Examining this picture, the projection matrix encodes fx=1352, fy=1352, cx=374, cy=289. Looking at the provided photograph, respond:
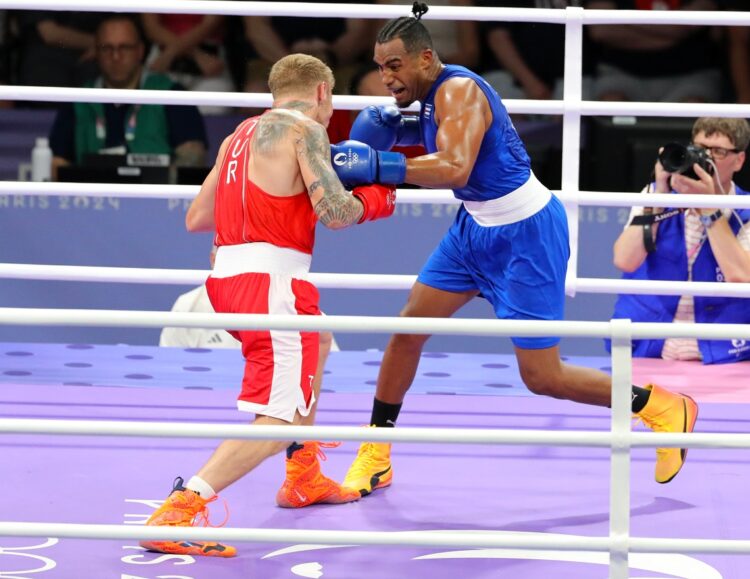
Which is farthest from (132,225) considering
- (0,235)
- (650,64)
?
(650,64)

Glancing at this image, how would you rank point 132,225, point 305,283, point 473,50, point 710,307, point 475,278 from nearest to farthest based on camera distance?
point 305,283 → point 475,278 → point 710,307 → point 132,225 → point 473,50

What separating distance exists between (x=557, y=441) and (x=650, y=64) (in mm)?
4916

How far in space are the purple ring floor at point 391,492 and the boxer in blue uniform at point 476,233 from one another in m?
0.16

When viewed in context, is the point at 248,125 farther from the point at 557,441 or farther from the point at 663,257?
the point at 663,257

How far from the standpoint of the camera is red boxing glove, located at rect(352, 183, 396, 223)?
3.05m

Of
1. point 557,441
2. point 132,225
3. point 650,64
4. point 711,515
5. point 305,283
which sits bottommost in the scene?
point 711,515

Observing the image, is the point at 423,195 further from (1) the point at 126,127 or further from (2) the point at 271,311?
(1) the point at 126,127

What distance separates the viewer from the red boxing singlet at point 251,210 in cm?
309

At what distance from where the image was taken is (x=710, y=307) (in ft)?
14.6

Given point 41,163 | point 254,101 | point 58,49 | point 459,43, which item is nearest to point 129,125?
point 41,163

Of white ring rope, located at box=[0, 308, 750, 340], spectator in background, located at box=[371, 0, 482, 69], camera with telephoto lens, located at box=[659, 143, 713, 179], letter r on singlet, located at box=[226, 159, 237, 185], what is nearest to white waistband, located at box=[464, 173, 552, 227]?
letter r on singlet, located at box=[226, 159, 237, 185]

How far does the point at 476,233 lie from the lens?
3393 mm

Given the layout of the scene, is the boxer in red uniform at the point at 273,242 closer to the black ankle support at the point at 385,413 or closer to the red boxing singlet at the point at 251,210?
the red boxing singlet at the point at 251,210

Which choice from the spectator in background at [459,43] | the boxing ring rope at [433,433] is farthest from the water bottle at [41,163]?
the boxing ring rope at [433,433]
